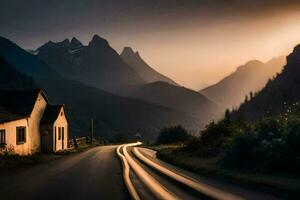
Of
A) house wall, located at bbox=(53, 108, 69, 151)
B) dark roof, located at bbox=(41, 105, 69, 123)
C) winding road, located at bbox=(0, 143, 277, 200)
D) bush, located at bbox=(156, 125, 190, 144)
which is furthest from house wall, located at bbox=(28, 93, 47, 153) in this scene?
bush, located at bbox=(156, 125, 190, 144)

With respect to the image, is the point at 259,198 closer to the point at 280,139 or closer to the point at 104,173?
the point at 280,139

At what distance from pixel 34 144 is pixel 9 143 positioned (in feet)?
32.1

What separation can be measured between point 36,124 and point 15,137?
912 cm

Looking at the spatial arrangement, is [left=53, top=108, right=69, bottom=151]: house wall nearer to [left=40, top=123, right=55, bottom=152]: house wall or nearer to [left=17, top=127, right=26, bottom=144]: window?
[left=40, top=123, right=55, bottom=152]: house wall

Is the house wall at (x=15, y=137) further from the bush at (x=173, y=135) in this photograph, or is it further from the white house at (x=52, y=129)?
the bush at (x=173, y=135)

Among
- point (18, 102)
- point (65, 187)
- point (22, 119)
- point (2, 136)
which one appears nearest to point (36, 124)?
point (18, 102)

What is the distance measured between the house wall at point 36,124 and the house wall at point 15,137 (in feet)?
4.65

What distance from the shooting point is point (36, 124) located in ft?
175

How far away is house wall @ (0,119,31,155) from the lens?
137 feet

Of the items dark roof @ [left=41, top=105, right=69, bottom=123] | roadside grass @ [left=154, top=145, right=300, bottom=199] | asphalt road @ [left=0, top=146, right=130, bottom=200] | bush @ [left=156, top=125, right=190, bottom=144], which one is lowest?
asphalt road @ [left=0, top=146, right=130, bottom=200]

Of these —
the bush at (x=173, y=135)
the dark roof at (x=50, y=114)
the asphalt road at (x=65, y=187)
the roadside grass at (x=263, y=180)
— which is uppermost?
the dark roof at (x=50, y=114)

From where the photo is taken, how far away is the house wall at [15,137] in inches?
1643

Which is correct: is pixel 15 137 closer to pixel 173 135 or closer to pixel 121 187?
pixel 121 187

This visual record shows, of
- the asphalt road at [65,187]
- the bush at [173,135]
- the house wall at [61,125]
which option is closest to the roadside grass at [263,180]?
the asphalt road at [65,187]
